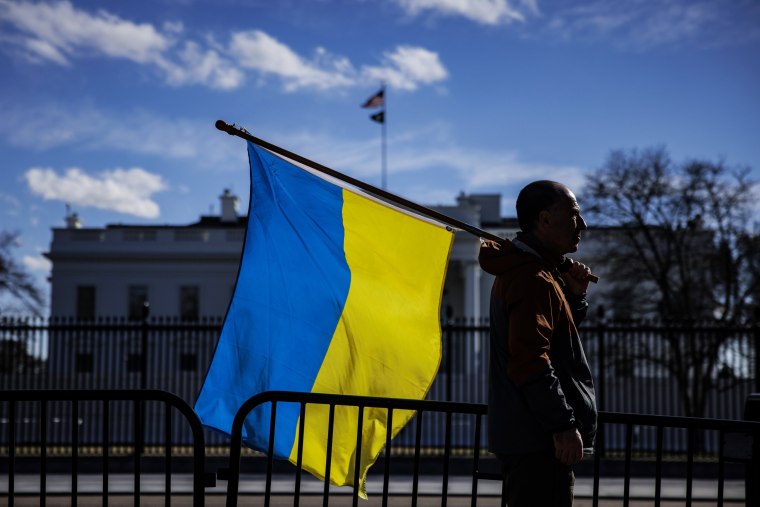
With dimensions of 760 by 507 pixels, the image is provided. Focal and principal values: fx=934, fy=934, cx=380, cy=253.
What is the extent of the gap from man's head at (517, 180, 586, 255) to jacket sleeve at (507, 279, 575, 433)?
28cm

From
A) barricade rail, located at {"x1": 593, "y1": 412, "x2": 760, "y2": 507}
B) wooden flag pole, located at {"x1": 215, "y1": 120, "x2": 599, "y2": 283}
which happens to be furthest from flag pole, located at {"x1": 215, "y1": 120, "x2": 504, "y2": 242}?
barricade rail, located at {"x1": 593, "y1": 412, "x2": 760, "y2": 507}

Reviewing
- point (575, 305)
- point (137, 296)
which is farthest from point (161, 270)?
point (575, 305)

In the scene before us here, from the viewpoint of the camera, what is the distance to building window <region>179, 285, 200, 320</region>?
52.4 m

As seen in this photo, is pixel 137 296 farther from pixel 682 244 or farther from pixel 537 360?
pixel 537 360

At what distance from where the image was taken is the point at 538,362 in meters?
3.47

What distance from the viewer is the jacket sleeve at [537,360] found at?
136 inches

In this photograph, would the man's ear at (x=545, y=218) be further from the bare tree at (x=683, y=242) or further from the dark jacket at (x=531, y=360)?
the bare tree at (x=683, y=242)

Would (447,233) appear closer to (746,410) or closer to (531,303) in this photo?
(531,303)

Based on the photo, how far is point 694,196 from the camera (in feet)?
103

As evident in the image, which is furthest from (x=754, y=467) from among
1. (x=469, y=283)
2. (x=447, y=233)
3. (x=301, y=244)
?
(x=469, y=283)

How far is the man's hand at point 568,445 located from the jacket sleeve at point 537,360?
4cm

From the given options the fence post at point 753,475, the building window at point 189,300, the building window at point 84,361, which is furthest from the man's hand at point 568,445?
the building window at point 189,300

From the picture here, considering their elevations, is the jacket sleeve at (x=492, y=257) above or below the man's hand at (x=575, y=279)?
above

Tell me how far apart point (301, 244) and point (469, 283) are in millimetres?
47517
